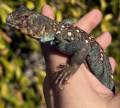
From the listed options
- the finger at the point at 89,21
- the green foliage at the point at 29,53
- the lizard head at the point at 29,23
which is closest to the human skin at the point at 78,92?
the lizard head at the point at 29,23

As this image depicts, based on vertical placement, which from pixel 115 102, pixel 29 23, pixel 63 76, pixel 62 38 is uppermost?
pixel 29 23

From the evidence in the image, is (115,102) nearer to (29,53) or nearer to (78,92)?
(78,92)

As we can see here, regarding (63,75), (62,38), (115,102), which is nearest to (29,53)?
(62,38)

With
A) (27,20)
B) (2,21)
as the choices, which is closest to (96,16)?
(2,21)

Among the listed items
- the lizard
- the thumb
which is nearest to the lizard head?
the lizard

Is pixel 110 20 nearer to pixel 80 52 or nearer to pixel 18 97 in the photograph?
pixel 18 97

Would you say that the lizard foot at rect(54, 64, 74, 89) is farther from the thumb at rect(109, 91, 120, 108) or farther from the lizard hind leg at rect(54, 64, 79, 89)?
the thumb at rect(109, 91, 120, 108)
